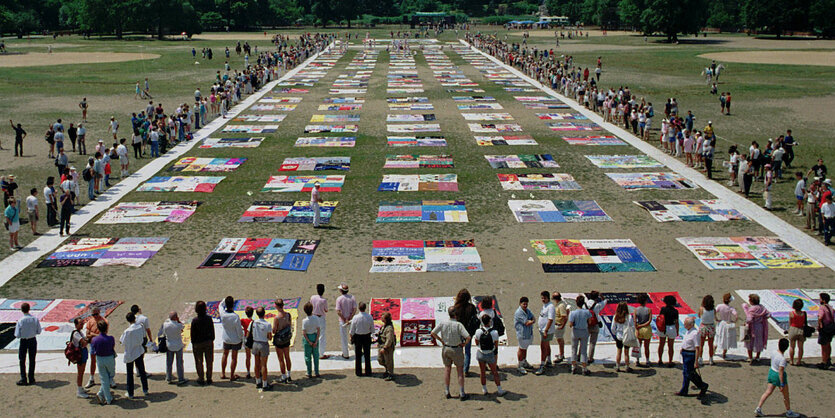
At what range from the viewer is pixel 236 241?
69.3ft

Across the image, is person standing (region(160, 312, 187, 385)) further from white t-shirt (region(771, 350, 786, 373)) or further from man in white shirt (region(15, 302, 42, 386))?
white t-shirt (region(771, 350, 786, 373))

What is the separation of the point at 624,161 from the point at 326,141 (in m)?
14.9

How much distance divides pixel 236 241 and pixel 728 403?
14.4 metres

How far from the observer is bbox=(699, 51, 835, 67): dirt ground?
71062 millimetres

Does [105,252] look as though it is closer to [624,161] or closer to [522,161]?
[522,161]

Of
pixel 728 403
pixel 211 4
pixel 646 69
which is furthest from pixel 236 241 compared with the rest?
pixel 211 4

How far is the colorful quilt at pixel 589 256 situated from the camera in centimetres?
1895

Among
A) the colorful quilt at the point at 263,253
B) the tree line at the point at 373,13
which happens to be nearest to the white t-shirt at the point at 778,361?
the colorful quilt at the point at 263,253

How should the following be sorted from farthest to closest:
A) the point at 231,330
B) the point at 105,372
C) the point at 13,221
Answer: the point at 13,221
the point at 231,330
the point at 105,372

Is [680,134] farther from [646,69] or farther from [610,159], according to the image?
[646,69]

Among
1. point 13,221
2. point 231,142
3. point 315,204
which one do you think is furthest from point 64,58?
point 315,204

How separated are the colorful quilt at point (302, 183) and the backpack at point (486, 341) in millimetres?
15906

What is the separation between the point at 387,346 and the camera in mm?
12688

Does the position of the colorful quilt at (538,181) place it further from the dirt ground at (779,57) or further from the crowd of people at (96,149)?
the dirt ground at (779,57)
